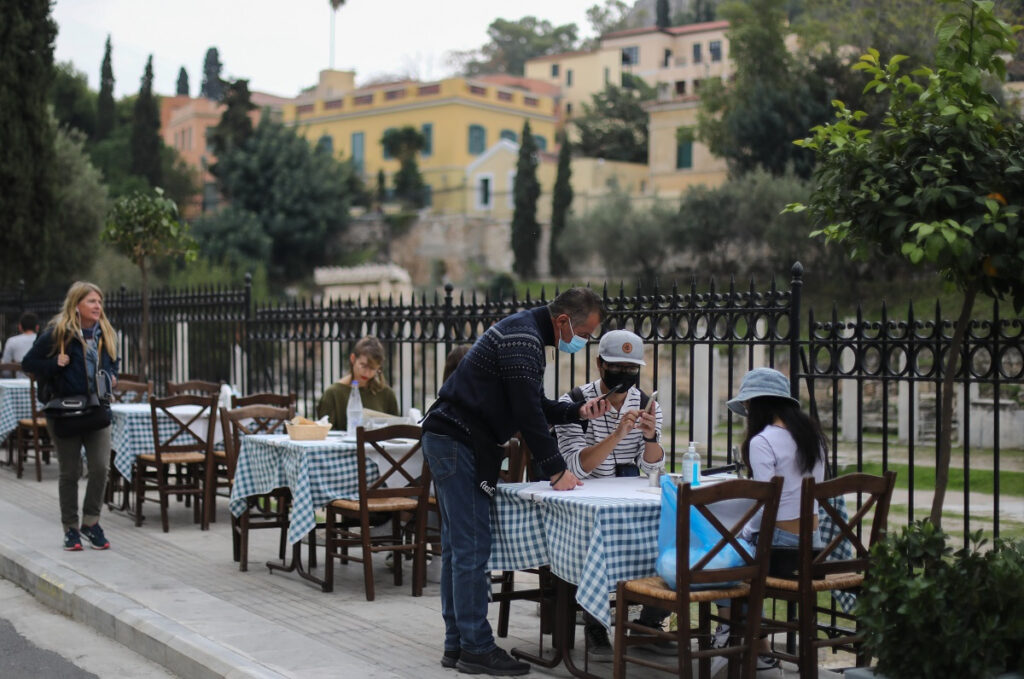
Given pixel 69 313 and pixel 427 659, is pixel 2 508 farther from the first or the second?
pixel 427 659

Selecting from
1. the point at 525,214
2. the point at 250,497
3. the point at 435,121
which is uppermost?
the point at 435,121

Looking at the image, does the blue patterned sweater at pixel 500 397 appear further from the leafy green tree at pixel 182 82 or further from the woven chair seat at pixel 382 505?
the leafy green tree at pixel 182 82

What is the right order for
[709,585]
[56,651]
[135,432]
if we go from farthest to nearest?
[135,432]
[56,651]
[709,585]

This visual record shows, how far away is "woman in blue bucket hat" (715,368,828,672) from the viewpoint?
536 centimetres

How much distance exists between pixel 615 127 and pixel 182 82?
46.5 meters

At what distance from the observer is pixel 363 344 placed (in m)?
9.12

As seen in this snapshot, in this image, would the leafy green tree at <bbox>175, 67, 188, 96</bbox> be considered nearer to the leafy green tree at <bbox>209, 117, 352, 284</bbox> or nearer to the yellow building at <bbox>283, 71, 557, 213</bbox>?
the yellow building at <bbox>283, 71, 557, 213</bbox>

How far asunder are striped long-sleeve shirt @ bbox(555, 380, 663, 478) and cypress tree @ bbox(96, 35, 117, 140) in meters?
65.0

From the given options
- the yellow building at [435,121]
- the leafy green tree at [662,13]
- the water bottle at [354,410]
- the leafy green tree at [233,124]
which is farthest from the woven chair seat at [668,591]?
the leafy green tree at [662,13]

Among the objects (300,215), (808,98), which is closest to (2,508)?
(808,98)

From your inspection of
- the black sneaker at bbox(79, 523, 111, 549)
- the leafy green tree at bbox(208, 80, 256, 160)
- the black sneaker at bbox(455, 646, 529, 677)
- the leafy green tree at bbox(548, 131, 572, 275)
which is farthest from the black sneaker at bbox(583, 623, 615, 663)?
the leafy green tree at bbox(208, 80, 256, 160)

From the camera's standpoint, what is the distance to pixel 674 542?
5168mm

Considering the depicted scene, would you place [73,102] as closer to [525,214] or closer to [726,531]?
[525,214]

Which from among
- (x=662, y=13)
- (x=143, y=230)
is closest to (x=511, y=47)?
(x=662, y=13)
